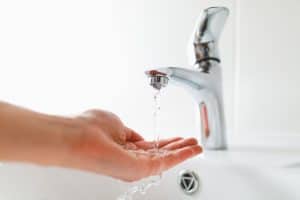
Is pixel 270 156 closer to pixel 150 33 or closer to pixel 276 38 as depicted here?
pixel 276 38

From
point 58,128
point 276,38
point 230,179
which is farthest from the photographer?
point 276,38

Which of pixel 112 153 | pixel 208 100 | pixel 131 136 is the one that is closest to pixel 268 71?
pixel 208 100

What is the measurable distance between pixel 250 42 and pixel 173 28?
0.14m

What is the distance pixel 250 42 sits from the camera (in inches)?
27.2

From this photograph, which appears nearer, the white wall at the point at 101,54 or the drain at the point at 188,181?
the drain at the point at 188,181

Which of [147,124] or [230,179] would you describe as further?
[147,124]

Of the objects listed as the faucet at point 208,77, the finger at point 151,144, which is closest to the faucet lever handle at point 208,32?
the faucet at point 208,77

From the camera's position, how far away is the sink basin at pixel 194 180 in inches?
19.8

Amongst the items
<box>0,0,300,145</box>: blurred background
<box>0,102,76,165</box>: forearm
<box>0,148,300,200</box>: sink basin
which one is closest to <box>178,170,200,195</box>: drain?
<box>0,148,300,200</box>: sink basin

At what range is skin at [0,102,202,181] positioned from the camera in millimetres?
354

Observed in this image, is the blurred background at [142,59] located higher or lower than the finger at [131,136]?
higher

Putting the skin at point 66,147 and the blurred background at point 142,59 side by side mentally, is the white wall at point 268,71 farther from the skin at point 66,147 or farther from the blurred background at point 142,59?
the skin at point 66,147

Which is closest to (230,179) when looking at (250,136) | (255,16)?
(250,136)

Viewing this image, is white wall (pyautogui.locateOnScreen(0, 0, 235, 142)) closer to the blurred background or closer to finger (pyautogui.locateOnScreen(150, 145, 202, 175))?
the blurred background
